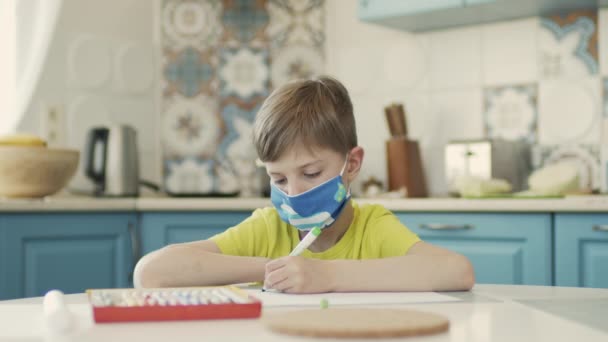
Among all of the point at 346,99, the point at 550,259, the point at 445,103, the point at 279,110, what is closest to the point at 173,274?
the point at 279,110

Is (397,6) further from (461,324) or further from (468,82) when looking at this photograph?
(461,324)

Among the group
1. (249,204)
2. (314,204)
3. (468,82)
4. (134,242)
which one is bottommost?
(134,242)

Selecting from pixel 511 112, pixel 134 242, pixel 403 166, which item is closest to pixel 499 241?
pixel 403 166

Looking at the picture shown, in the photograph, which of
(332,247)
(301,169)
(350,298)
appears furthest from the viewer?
(332,247)

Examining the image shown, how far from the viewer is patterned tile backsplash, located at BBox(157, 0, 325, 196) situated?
3420mm

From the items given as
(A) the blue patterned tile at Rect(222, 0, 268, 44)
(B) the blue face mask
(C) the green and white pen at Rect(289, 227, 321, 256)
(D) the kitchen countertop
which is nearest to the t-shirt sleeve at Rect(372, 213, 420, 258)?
(B) the blue face mask

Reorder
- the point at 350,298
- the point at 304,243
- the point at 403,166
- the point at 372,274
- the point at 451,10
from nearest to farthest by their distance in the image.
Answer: the point at 350,298 → the point at 372,274 → the point at 304,243 → the point at 451,10 → the point at 403,166

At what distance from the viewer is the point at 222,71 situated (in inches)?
135

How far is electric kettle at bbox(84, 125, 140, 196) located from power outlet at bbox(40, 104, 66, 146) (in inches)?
4.4

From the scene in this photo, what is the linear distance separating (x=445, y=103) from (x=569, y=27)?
56 centimetres

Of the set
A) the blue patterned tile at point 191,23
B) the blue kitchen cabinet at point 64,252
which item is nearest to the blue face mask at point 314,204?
the blue kitchen cabinet at point 64,252

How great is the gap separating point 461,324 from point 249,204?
1.97 metres

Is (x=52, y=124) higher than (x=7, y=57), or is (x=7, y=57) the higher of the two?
(x=7, y=57)

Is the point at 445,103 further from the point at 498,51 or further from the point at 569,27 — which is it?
the point at 569,27
